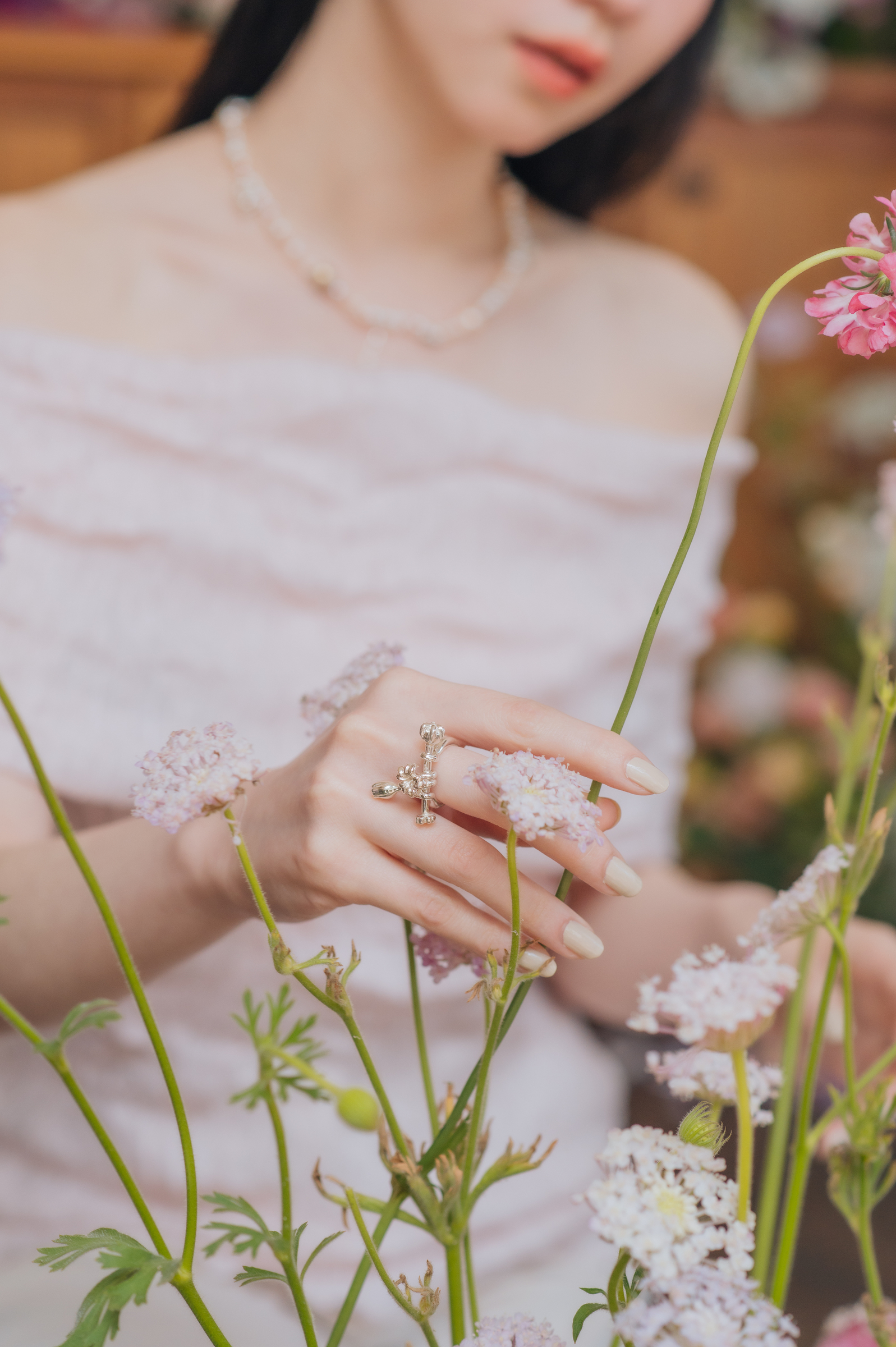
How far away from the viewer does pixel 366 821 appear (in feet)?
1.07

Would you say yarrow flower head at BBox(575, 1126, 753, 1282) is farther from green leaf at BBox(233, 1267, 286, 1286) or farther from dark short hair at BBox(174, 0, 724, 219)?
dark short hair at BBox(174, 0, 724, 219)

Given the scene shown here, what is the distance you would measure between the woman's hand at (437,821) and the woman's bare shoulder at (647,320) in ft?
2.26

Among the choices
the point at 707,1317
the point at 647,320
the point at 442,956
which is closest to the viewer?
the point at 707,1317

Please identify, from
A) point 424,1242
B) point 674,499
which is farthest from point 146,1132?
point 674,499

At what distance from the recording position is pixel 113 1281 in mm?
271

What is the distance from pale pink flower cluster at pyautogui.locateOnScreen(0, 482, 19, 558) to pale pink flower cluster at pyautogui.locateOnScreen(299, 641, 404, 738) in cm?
11

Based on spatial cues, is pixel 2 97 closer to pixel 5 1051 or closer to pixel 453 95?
pixel 453 95

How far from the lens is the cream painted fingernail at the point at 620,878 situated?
0.31 m

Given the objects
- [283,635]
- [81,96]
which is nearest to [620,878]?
[283,635]

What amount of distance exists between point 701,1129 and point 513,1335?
0.06 meters

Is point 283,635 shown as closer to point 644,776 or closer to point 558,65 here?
point 558,65

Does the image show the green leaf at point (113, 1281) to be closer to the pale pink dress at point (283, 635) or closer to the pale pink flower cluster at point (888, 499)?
the pale pink flower cluster at point (888, 499)

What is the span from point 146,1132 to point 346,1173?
0.43ft

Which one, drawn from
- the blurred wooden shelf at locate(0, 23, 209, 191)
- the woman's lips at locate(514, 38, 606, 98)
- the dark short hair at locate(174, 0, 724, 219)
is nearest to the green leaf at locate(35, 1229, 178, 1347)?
the woman's lips at locate(514, 38, 606, 98)
